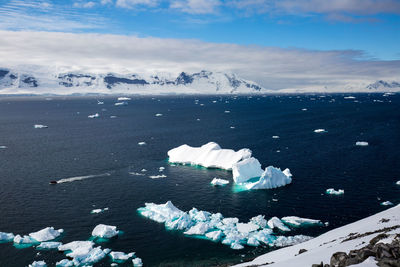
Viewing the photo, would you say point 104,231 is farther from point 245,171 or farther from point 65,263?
point 245,171

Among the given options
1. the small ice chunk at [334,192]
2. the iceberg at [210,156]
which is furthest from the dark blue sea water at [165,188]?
the iceberg at [210,156]

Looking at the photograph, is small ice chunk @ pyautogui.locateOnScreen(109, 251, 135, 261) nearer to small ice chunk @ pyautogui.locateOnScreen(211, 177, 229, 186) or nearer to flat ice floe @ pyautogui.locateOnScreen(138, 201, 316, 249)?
flat ice floe @ pyautogui.locateOnScreen(138, 201, 316, 249)

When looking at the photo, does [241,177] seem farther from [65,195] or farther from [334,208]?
[65,195]

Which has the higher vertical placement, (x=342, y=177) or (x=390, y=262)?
(x=390, y=262)

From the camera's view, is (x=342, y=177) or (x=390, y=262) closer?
(x=390, y=262)

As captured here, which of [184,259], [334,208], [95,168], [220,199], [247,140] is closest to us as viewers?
[184,259]

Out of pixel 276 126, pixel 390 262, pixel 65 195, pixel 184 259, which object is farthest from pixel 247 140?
pixel 390 262

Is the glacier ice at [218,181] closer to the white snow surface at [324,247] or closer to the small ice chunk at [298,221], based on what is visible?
the small ice chunk at [298,221]

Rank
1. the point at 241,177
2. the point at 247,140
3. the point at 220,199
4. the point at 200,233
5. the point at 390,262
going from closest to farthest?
the point at 390,262 → the point at 200,233 → the point at 220,199 → the point at 241,177 → the point at 247,140
